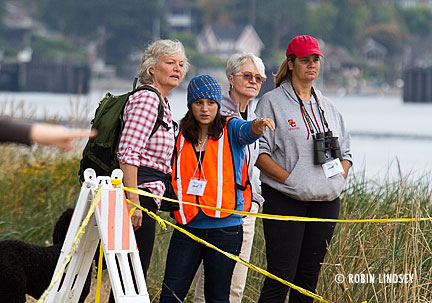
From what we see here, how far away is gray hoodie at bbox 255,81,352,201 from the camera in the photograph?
4.11m

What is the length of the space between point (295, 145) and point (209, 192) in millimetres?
569

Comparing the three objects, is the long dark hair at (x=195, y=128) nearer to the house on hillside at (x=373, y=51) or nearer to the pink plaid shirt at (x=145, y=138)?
the pink plaid shirt at (x=145, y=138)

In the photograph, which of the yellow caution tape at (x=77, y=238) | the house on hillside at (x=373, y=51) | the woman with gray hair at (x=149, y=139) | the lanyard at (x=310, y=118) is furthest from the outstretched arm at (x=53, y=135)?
the house on hillside at (x=373, y=51)

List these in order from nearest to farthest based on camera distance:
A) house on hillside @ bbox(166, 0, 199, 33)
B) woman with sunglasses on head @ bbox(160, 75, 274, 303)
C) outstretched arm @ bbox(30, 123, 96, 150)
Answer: outstretched arm @ bbox(30, 123, 96, 150), woman with sunglasses on head @ bbox(160, 75, 274, 303), house on hillside @ bbox(166, 0, 199, 33)

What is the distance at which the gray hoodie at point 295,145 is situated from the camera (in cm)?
411

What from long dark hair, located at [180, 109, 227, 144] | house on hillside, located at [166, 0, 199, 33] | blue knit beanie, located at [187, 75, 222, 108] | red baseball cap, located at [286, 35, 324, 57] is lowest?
long dark hair, located at [180, 109, 227, 144]

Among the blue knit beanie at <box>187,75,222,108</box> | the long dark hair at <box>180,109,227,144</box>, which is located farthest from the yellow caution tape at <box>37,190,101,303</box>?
the blue knit beanie at <box>187,75,222,108</box>

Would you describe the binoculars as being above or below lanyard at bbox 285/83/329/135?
below

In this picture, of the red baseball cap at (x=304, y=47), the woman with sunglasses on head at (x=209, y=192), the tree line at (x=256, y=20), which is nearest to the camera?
the woman with sunglasses on head at (x=209, y=192)

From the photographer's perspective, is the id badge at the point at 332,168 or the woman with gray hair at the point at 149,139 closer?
the woman with gray hair at the point at 149,139

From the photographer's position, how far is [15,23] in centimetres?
9044

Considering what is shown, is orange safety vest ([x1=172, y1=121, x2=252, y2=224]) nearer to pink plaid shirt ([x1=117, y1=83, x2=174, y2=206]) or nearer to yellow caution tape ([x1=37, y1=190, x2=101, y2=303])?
pink plaid shirt ([x1=117, y1=83, x2=174, y2=206])

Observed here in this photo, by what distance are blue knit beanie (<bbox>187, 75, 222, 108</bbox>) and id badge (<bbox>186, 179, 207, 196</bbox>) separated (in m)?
0.40

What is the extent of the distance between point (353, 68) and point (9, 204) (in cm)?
8219
